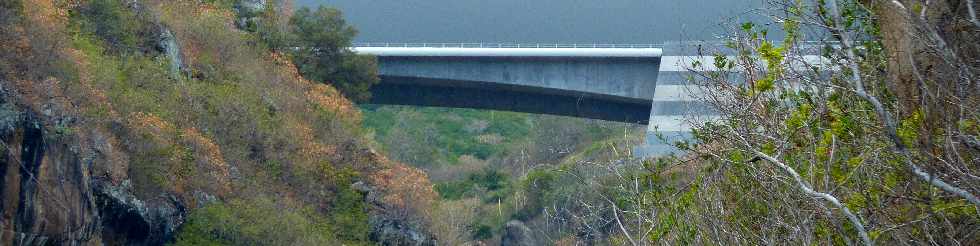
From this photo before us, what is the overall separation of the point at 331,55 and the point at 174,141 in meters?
9.80

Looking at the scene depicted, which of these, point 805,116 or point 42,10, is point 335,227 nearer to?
point 42,10

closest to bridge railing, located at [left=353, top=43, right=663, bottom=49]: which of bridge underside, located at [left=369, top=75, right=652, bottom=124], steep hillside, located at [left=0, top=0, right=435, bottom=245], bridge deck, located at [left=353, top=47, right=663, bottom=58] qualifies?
bridge deck, located at [left=353, top=47, right=663, bottom=58]

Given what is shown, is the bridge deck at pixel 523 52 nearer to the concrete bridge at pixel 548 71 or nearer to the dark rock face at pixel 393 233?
the concrete bridge at pixel 548 71

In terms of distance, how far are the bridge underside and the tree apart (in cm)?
344

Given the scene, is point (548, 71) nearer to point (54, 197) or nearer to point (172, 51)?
point (172, 51)

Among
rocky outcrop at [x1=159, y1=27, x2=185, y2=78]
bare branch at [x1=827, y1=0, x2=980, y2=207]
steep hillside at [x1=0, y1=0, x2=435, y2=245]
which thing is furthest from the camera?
rocky outcrop at [x1=159, y1=27, x2=185, y2=78]

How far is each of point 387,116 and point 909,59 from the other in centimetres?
6155

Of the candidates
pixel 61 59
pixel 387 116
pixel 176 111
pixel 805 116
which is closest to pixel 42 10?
pixel 61 59

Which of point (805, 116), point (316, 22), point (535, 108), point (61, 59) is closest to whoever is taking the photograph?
point (805, 116)

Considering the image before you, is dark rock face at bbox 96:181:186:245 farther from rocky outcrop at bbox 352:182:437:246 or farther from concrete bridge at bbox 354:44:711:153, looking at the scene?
concrete bridge at bbox 354:44:711:153

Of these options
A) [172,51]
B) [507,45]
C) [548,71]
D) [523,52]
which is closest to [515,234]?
[507,45]

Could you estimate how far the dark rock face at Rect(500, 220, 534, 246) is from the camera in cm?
4156

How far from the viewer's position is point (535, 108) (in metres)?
38.2

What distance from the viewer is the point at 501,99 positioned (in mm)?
38188
